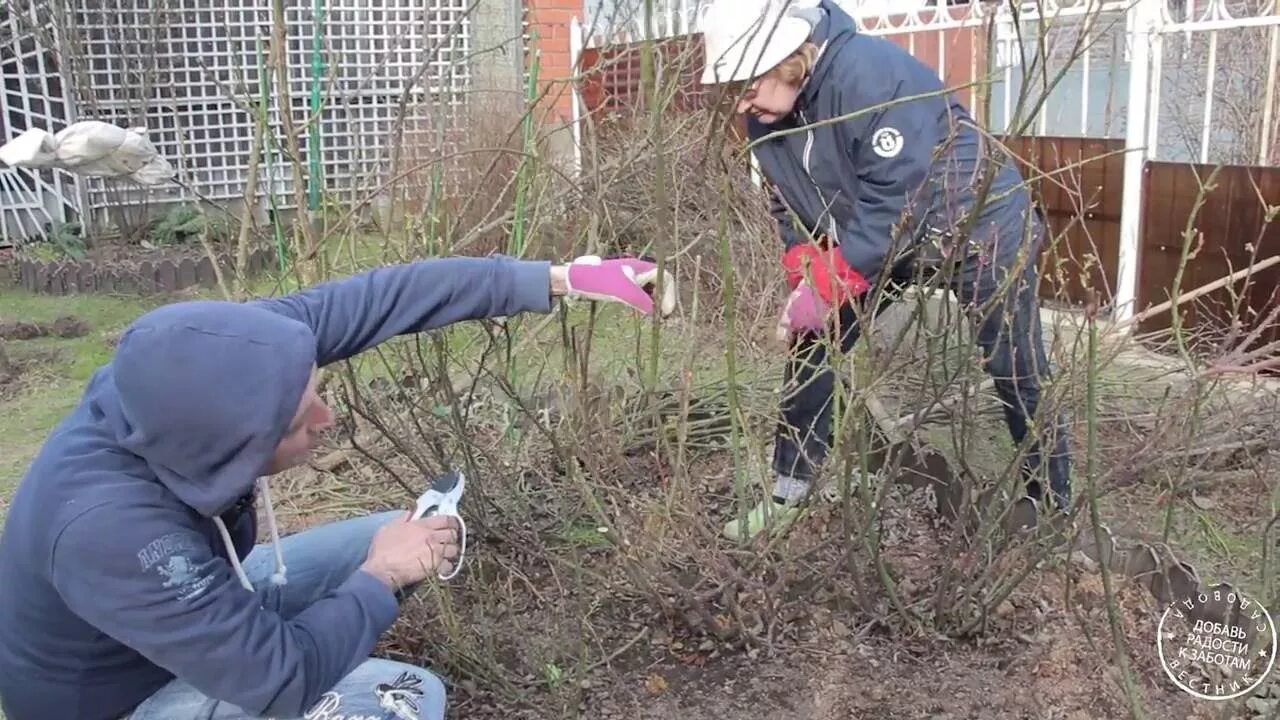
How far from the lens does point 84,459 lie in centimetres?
164

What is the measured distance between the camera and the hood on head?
5.09 feet

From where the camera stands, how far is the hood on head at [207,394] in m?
1.55

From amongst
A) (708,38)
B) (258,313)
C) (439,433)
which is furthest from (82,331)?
(258,313)

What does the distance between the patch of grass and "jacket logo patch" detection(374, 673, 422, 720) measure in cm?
195

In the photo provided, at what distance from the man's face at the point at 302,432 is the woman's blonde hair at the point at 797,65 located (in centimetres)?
138

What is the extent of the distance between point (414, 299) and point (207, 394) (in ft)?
1.85

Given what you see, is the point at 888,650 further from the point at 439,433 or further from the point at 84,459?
the point at 84,459

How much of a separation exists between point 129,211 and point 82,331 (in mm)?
2248

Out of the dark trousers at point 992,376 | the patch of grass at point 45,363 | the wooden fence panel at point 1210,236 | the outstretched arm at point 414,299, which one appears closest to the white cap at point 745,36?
the dark trousers at point 992,376

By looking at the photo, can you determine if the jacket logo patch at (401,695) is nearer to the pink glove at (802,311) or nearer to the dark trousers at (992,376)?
the dark trousers at (992,376)

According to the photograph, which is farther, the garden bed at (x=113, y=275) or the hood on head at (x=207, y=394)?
the garden bed at (x=113, y=275)

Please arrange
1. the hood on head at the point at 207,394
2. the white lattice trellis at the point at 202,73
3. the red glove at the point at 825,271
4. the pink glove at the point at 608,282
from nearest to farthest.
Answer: the hood on head at the point at 207,394 → the pink glove at the point at 608,282 → the red glove at the point at 825,271 → the white lattice trellis at the point at 202,73

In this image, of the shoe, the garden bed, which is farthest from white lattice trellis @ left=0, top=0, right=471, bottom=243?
the shoe

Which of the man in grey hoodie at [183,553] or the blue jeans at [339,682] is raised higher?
the man in grey hoodie at [183,553]
